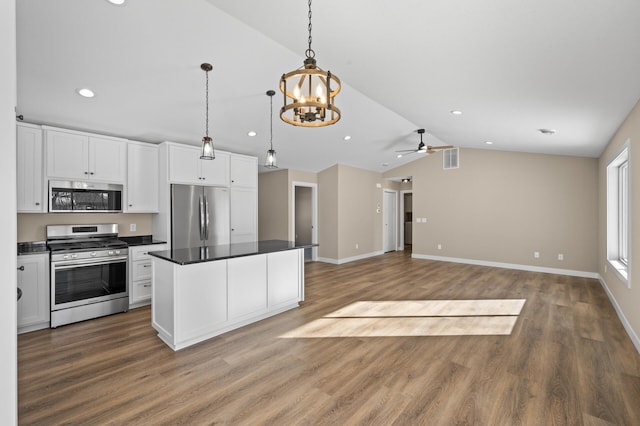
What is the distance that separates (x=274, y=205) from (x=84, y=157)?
4318mm

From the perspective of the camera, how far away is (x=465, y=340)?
10.6 ft

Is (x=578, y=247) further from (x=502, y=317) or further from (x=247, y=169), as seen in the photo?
(x=247, y=169)

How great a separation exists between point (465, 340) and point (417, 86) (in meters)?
2.84

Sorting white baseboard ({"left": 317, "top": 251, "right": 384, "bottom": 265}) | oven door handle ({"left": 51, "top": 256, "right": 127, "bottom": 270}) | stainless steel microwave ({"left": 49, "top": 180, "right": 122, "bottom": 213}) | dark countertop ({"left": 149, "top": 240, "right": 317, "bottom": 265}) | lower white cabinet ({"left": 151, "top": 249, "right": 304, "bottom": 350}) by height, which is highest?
stainless steel microwave ({"left": 49, "top": 180, "right": 122, "bottom": 213})

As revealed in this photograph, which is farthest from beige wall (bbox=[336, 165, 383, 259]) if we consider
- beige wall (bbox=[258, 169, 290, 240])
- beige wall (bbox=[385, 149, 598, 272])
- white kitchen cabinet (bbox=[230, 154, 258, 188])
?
white kitchen cabinet (bbox=[230, 154, 258, 188])

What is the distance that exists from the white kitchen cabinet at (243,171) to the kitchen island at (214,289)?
6.28 ft

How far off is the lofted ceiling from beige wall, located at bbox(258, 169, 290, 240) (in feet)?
9.46

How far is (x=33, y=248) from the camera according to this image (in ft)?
12.4

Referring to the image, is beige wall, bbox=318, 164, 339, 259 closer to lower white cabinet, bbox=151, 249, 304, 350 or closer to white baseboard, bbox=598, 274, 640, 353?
lower white cabinet, bbox=151, 249, 304, 350

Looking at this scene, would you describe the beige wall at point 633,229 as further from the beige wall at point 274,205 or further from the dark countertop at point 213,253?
the beige wall at point 274,205

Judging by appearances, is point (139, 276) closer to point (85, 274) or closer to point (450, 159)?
point (85, 274)

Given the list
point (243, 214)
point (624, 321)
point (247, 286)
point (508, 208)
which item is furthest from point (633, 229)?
point (243, 214)

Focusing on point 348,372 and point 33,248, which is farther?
point 33,248

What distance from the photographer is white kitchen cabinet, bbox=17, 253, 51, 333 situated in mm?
3430
